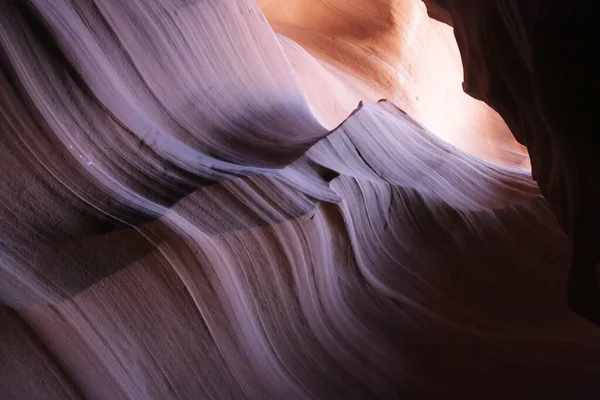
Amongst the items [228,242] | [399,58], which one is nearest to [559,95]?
[228,242]

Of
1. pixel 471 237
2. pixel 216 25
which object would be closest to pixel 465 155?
pixel 471 237

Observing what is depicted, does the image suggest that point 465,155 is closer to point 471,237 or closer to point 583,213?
point 471,237

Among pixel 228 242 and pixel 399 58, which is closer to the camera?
pixel 228 242

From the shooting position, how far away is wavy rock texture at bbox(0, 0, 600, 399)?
31.8 inches

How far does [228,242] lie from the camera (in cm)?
94

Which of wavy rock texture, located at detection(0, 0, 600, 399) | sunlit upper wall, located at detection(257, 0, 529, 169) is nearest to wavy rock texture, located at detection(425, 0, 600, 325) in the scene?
wavy rock texture, located at detection(0, 0, 600, 399)

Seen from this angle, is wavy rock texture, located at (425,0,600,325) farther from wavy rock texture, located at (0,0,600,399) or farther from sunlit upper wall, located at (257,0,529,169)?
sunlit upper wall, located at (257,0,529,169)

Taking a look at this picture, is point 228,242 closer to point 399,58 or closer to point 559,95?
point 559,95

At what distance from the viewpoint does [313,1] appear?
8.20 feet

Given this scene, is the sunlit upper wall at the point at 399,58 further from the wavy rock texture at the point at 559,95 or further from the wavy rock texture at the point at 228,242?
the wavy rock texture at the point at 559,95

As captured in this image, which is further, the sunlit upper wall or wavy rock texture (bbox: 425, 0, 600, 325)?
the sunlit upper wall

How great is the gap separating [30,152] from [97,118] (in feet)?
0.37

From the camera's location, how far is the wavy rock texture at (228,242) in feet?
2.65

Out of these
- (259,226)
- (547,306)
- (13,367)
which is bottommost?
(547,306)
